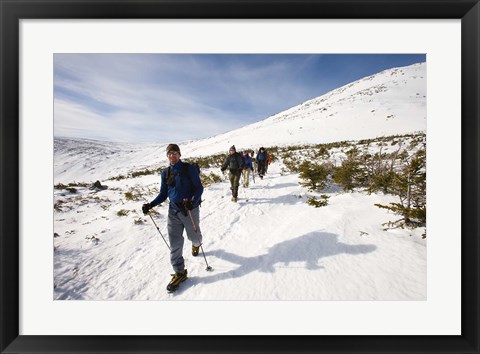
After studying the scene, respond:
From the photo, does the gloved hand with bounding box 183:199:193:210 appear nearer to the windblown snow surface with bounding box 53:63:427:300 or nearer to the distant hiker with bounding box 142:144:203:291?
the distant hiker with bounding box 142:144:203:291

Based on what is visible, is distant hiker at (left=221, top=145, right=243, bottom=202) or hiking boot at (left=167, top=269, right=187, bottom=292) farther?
distant hiker at (left=221, top=145, right=243, bottom=202)

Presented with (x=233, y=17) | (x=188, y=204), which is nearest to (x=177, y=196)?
(x=188, y=204)

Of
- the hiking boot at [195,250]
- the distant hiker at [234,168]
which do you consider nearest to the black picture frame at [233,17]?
the hiking boot at [195,250]

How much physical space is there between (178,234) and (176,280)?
58 cm

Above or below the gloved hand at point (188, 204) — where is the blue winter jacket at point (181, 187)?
above

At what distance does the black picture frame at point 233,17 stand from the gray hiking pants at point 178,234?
0.79m

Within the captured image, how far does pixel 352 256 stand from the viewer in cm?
257

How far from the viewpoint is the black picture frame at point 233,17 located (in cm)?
208

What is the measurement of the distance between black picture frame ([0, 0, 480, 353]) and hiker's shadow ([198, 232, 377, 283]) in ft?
2.30

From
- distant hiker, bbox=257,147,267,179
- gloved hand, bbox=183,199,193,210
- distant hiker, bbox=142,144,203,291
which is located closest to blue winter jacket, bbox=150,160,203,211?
distant hiker, bbox=142,144,203,291

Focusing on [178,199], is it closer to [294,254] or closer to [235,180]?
[294,254]

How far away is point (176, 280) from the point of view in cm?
253

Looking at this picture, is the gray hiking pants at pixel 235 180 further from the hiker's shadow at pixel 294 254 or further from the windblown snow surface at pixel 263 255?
the hiker's shadow at pixel 294 254

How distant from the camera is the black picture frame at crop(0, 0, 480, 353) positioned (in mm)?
2078
